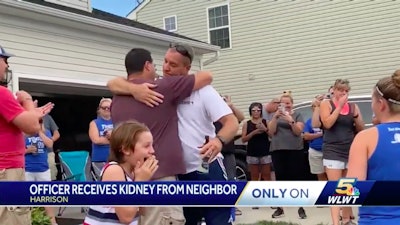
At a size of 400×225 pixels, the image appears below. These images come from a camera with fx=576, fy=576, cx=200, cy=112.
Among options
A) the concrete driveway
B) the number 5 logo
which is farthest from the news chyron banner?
the concrete driveway

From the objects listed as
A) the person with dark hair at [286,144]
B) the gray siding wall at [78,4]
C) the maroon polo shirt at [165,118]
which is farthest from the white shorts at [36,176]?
the gray siding wall at [78,4]

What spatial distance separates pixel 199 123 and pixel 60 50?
748 centimetres

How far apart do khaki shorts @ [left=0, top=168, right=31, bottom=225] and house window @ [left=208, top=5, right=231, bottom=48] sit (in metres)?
17.1

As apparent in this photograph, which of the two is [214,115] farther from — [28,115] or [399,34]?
[399,34]

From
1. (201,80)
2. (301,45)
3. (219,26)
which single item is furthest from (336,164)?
(219,26)

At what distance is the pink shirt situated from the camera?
406cm

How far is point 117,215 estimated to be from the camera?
326 cm

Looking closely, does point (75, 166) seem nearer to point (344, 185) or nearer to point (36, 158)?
point (36, 158)

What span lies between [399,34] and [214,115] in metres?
15.2

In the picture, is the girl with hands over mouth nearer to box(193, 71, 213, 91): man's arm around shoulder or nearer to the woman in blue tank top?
box(193, 71, 213, 91): man's arm around shoulder

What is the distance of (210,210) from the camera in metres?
4.24

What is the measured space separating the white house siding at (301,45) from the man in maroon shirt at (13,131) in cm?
1557

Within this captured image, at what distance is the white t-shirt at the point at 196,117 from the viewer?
13.5 feet

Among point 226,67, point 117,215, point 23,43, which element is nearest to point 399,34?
point 226,67
